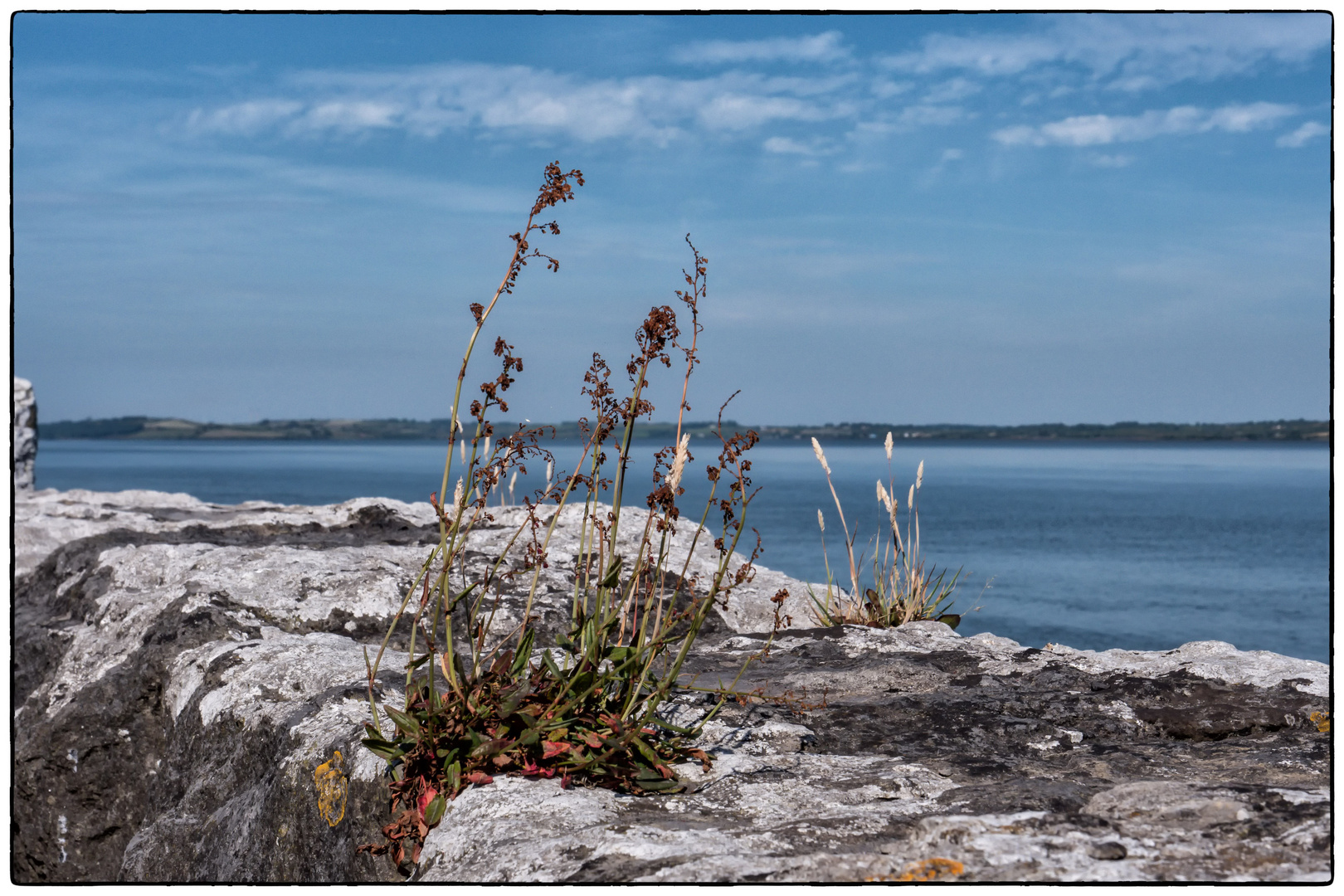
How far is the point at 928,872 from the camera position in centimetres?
237

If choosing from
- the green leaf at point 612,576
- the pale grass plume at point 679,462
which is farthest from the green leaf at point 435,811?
the pale grass plume at point 679,462

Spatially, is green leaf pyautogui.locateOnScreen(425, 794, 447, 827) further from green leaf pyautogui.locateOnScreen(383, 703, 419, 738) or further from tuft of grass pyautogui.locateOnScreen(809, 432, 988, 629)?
tuft of grass pyautogui.locateOnScreen(809, 432, 988, 629)

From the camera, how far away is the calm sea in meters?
22.7

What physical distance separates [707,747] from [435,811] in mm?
979

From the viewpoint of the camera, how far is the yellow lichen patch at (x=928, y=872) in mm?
2354

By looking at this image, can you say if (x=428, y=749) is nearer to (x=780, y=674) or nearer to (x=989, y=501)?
(x=780, y=674)

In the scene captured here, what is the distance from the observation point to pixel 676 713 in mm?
3867

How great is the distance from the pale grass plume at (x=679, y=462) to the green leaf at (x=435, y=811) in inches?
46.0

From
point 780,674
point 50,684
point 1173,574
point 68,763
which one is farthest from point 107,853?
point 1173,574

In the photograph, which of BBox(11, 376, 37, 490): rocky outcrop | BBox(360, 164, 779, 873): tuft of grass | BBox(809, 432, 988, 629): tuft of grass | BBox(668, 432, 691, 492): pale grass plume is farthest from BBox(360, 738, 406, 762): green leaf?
BBox(11, 376, 37, 490): rocky outcrop

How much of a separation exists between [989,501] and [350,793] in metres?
59.8

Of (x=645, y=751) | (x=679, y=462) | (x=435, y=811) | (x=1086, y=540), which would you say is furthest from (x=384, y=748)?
(x=1086, y=540)

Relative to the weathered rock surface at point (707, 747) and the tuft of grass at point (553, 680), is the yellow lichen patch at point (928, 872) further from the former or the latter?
the tuft of grass at point (553, 680)

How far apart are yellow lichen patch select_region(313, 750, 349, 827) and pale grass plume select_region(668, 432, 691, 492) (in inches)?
57.9
